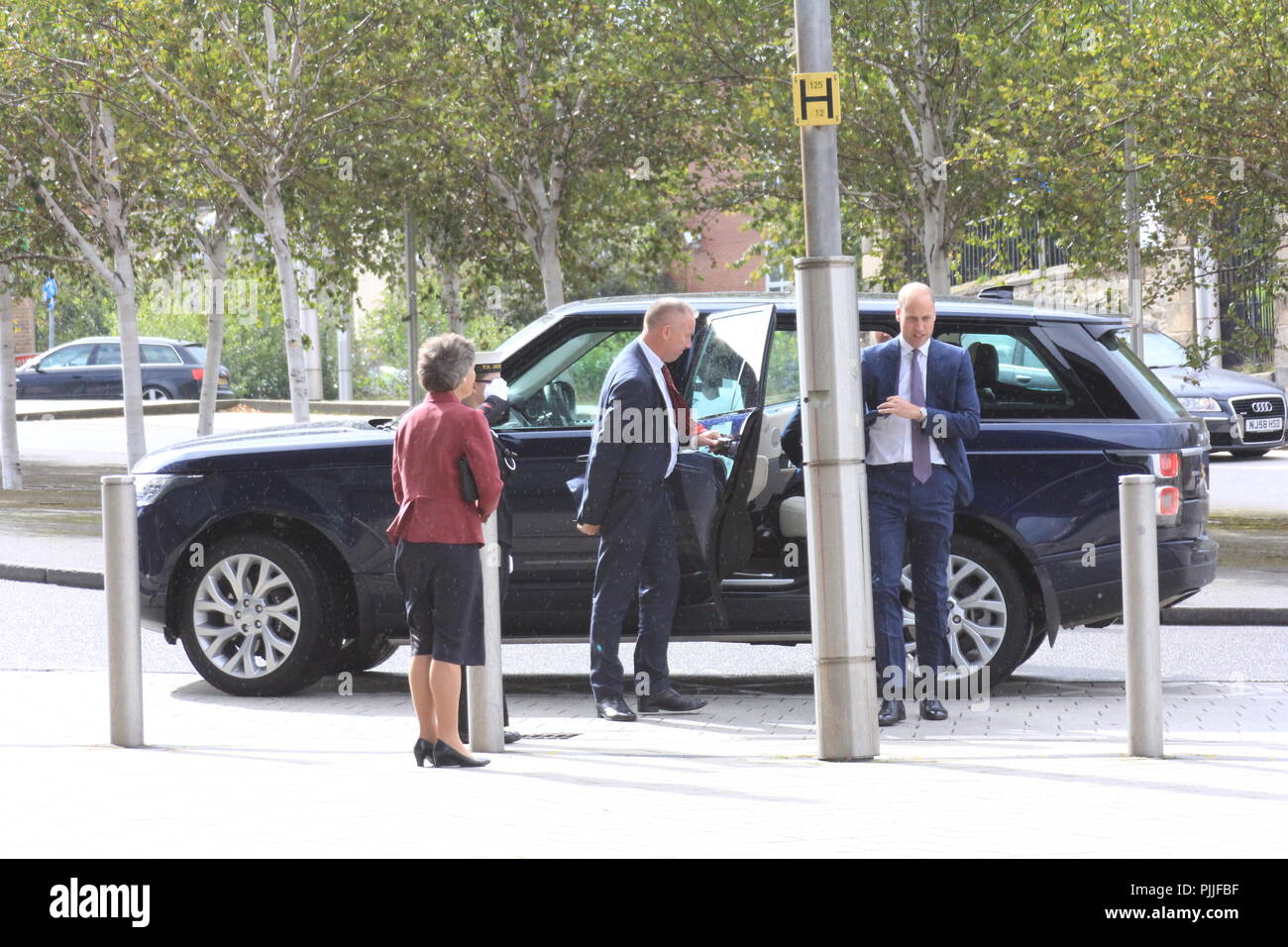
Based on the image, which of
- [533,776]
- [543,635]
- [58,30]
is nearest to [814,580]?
[533,776]

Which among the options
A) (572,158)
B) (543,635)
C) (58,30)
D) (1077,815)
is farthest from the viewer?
(572,158)

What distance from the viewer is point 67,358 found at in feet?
122

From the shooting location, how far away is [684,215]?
2317 cm

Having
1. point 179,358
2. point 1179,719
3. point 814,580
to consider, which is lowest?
point 1179,719

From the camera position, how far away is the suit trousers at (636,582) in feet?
24.9

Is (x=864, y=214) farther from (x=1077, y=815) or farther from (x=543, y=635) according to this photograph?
(x=1077, y=815)

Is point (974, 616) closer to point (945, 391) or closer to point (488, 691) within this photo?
point (945, 391)

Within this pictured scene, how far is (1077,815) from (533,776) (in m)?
1.84

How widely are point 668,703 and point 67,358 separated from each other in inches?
1260

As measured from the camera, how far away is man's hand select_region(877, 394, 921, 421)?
7301 millimetres

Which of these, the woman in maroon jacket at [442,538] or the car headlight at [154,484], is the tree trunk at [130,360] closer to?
the car headlight at [154,484]

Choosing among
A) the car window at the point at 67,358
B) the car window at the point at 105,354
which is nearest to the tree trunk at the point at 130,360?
the car window at the point at 105,354

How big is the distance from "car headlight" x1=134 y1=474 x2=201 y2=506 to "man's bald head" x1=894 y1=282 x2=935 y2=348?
3.38 metres

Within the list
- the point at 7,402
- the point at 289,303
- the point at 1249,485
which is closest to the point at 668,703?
the point at 289,303
